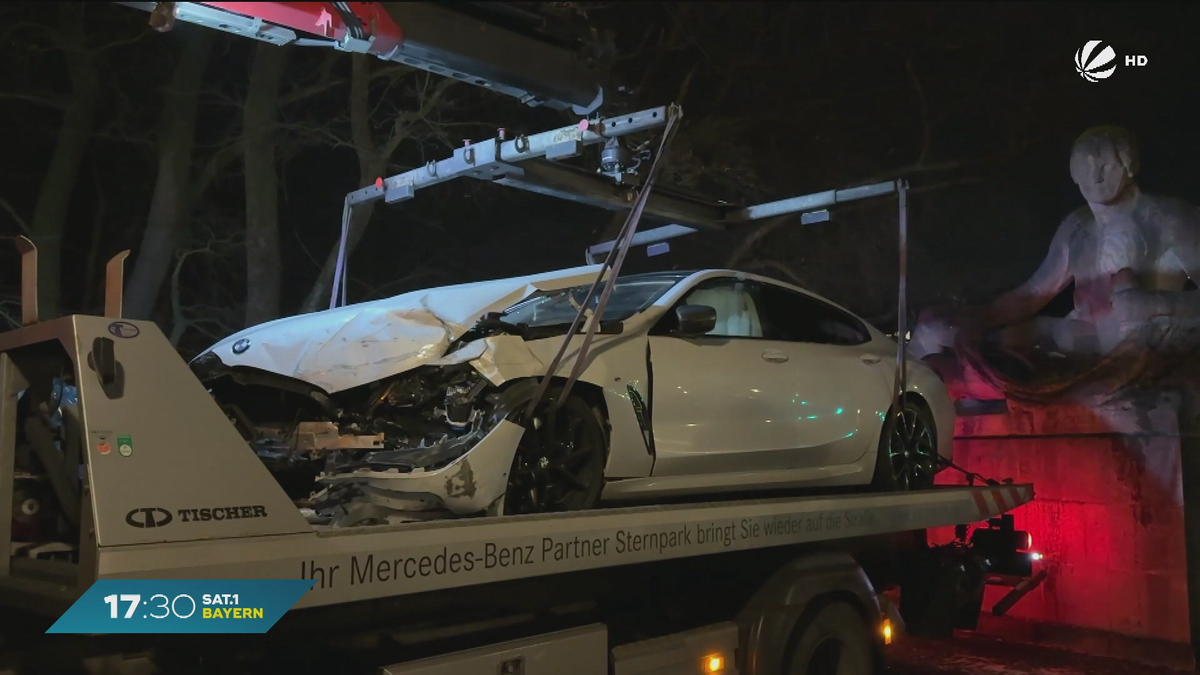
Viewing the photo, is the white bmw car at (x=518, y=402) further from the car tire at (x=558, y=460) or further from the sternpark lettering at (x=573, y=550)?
the sternpark lettering at (x=573, y=550)

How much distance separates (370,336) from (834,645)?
297 cm

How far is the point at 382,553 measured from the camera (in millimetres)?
2891

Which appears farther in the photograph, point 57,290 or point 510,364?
point 57,290

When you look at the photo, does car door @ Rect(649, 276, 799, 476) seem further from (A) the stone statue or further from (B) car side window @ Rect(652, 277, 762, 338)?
(A) the stone statue

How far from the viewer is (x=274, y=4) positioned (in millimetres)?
3115

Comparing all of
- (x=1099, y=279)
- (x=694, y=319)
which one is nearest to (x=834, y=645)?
(x=694, y=319)

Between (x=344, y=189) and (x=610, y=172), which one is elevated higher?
(x=344, y=189)

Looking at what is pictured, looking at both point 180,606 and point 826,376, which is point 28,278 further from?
point 826,376

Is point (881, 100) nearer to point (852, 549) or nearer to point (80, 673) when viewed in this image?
point (852, 549)

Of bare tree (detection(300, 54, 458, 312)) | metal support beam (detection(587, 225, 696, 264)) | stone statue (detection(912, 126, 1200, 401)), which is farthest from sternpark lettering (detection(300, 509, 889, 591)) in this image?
bare tree (detection(300, 54, 458, 312))

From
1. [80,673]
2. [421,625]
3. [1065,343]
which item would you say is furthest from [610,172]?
[1065,343]

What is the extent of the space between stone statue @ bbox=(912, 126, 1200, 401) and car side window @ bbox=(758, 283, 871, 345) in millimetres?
4071

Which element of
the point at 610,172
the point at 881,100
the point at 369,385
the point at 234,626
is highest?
the point at 881,100

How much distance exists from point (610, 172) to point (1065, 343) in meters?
7.40
